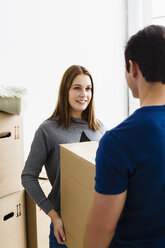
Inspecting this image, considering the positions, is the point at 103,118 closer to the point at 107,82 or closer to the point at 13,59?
the point at 107,82

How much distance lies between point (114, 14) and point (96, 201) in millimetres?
2242

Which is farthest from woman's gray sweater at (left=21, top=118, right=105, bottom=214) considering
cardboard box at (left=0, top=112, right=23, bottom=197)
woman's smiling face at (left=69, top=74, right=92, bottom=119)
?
cardboard box at (left=0, top=112, right=23, bottom=197)

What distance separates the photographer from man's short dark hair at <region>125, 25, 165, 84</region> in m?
0.50

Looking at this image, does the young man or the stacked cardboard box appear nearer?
the young man

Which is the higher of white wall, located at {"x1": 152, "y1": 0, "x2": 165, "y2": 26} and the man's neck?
white wall, located at {"x1": 152, "y1": 0, "x2": 165, "y2": 26}

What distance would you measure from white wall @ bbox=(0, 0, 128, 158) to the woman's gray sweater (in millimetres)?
361

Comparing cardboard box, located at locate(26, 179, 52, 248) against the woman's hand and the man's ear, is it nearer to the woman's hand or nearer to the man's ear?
the woman's hand

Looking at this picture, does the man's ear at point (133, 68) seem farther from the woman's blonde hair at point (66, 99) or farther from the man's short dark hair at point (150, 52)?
the woman's blonde hair at point (66, 99)

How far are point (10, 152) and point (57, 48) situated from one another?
1.00 m

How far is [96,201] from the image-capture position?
54 cm

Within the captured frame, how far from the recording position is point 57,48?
199 cm

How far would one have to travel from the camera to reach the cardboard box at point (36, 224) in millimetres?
1503

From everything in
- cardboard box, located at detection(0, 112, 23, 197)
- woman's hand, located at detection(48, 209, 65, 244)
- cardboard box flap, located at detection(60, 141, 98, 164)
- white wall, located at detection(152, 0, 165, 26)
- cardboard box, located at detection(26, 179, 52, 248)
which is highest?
white wall, located at detection(152, 0, 165, 26)

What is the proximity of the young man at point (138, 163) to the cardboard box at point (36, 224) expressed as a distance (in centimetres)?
100
